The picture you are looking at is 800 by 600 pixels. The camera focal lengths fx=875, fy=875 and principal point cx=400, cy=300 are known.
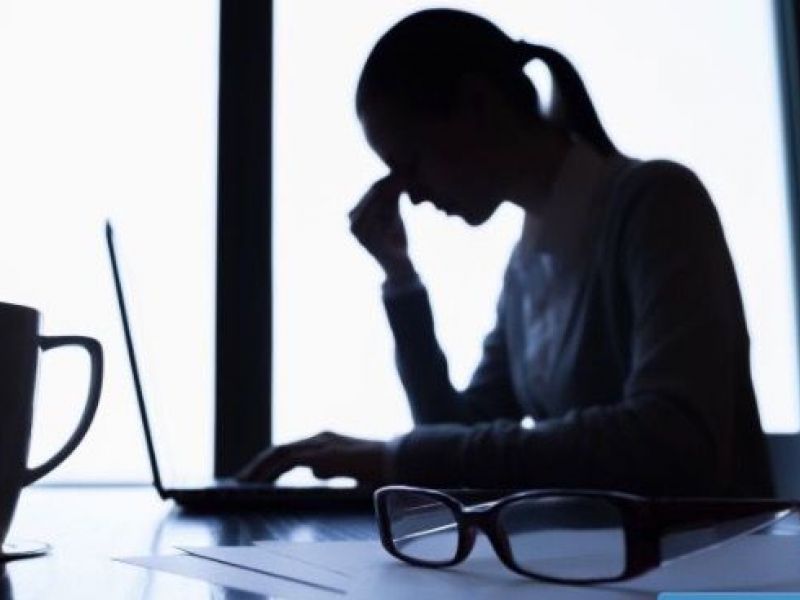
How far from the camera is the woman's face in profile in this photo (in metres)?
1.13

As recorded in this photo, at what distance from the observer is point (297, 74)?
1.70m

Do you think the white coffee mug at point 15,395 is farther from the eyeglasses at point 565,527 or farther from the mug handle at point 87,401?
the eyeglasses at point 565,527

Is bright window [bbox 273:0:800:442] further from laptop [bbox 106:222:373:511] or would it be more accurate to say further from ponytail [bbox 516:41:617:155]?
laptop [bbox 106:222:373:511]

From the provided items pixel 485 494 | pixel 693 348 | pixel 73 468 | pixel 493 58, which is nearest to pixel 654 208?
pixel 693 348

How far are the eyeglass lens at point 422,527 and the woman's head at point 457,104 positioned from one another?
0.78 metres

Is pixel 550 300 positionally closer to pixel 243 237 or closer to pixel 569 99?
pixel 569 99

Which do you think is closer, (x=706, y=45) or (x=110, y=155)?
(x=110, y=155)

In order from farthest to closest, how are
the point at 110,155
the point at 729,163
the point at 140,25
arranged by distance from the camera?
the point at 729,163 < the point at 140,25 < the point at 110,155

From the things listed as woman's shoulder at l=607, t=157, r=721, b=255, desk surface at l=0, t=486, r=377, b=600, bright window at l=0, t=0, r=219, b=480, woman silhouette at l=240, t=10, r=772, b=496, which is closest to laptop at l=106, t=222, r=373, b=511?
desk surface at l=0, t=486, r=377, b=600

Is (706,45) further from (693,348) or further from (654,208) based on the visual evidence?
(693,348)

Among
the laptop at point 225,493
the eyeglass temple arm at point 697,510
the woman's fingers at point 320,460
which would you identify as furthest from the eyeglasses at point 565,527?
the woman's fingers at point 320,460

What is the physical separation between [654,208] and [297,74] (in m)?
0.97

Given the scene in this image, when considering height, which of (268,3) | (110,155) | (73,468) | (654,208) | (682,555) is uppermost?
(268,3)

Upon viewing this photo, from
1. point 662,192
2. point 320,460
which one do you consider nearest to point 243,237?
point 320,460
